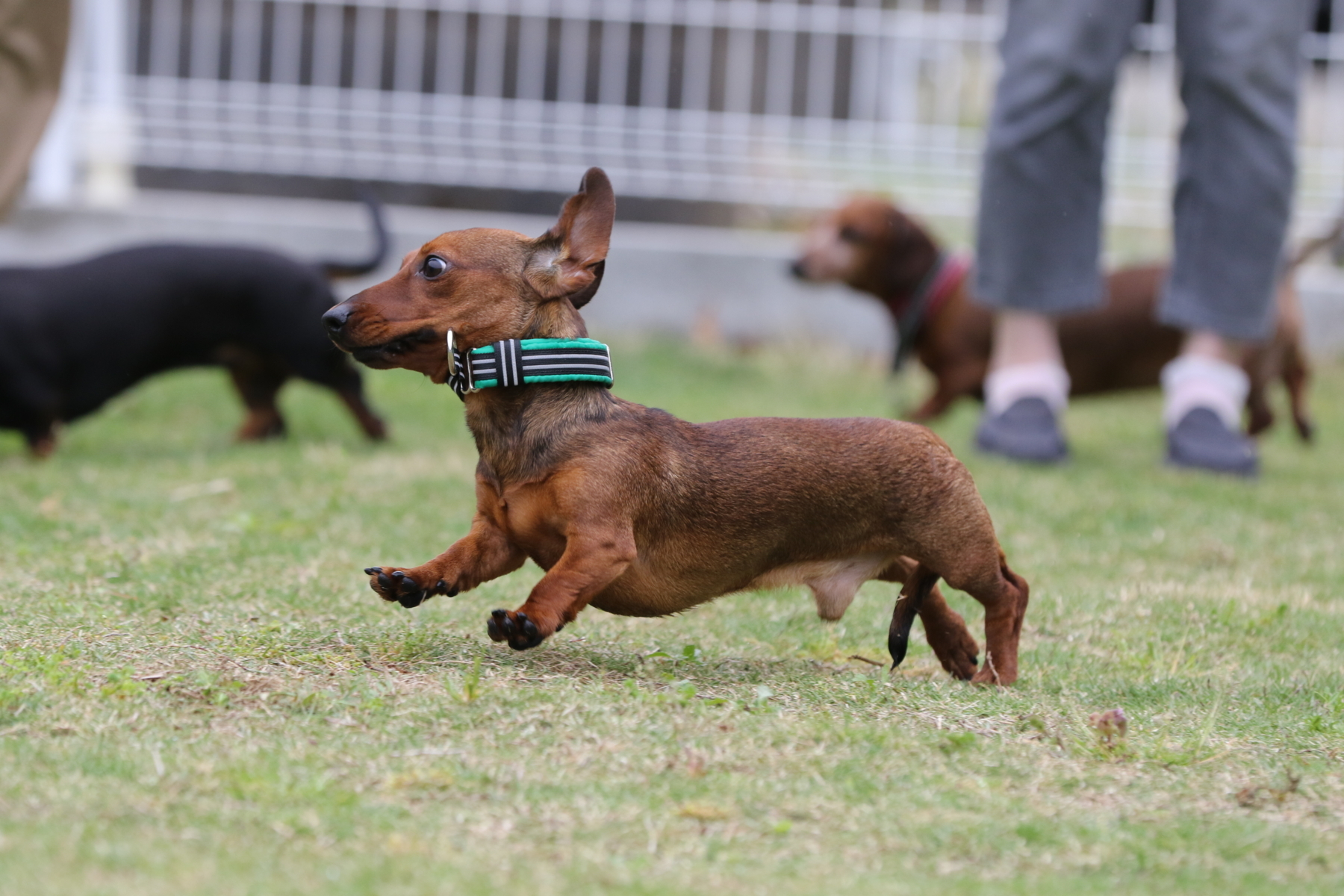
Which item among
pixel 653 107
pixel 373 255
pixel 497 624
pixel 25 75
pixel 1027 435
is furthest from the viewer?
pixel 653 107

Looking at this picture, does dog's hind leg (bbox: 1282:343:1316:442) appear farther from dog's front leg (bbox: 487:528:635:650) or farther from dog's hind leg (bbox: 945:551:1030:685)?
dog's front leg (bbox: 487:528:635:650)

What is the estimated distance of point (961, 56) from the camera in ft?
30.3

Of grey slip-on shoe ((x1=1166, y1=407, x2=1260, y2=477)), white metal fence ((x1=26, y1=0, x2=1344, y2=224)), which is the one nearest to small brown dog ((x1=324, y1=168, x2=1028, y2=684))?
grey slip-on shoe ((x1=1166, y1=407, x2=1260, y2=477))

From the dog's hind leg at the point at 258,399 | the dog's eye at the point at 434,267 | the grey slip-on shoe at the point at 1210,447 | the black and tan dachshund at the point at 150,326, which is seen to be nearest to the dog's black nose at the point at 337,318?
the dog's eye at the point at 434,267

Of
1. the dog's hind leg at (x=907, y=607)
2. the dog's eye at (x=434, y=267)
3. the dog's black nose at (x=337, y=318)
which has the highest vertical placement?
the dog's eye at (x=434, y=267)

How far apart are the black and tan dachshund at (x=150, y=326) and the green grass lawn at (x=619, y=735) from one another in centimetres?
126

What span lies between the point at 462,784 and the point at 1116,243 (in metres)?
8.30

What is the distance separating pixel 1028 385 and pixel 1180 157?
1004 millimetres

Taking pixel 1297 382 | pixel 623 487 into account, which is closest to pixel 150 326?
pixel 623 487

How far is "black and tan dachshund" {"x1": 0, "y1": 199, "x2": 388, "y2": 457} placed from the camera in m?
5.44

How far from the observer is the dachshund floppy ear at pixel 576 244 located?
2.80 meters

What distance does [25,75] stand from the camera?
532cm

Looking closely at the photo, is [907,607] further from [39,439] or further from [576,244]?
[39,439]

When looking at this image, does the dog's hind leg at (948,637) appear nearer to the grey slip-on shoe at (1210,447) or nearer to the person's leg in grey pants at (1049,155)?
the person's leg in grey pants at (1049,155)
